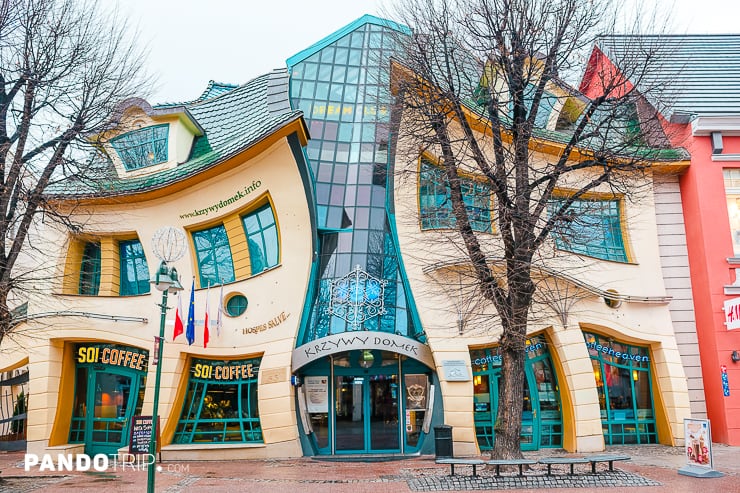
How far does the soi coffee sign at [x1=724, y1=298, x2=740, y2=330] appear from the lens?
1525 centimetres

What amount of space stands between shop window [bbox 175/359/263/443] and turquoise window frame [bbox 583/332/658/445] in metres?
9.04

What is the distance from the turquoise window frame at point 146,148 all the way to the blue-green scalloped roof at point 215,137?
Answer: 0.76 m

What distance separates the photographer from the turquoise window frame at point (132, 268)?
56.1 ft

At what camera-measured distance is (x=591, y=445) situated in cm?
1473

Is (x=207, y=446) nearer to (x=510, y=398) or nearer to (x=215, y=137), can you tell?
(x=510, y=398)

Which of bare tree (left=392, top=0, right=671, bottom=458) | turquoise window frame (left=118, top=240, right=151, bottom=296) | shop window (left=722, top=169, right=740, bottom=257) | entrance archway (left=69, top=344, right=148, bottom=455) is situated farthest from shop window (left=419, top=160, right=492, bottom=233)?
entrance archway (left=69, top=344, right=148, bottom=455)

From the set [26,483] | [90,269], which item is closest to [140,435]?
[26,483]

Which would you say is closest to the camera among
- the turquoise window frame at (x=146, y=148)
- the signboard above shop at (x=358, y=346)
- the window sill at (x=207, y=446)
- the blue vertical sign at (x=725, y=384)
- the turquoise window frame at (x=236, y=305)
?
the signboard above shop at (x=358, y=346)

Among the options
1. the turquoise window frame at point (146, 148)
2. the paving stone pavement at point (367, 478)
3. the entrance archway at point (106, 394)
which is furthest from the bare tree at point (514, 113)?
the entrance archway at point (106, 394)

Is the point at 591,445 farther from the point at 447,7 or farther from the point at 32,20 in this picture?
the point at 32,20

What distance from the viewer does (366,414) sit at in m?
15.2

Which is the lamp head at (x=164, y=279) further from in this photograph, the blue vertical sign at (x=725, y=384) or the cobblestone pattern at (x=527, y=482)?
the blue vertical sign at (x=725, y=384)

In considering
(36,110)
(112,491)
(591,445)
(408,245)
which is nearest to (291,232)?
(408,245)

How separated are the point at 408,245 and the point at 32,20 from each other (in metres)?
9.60
